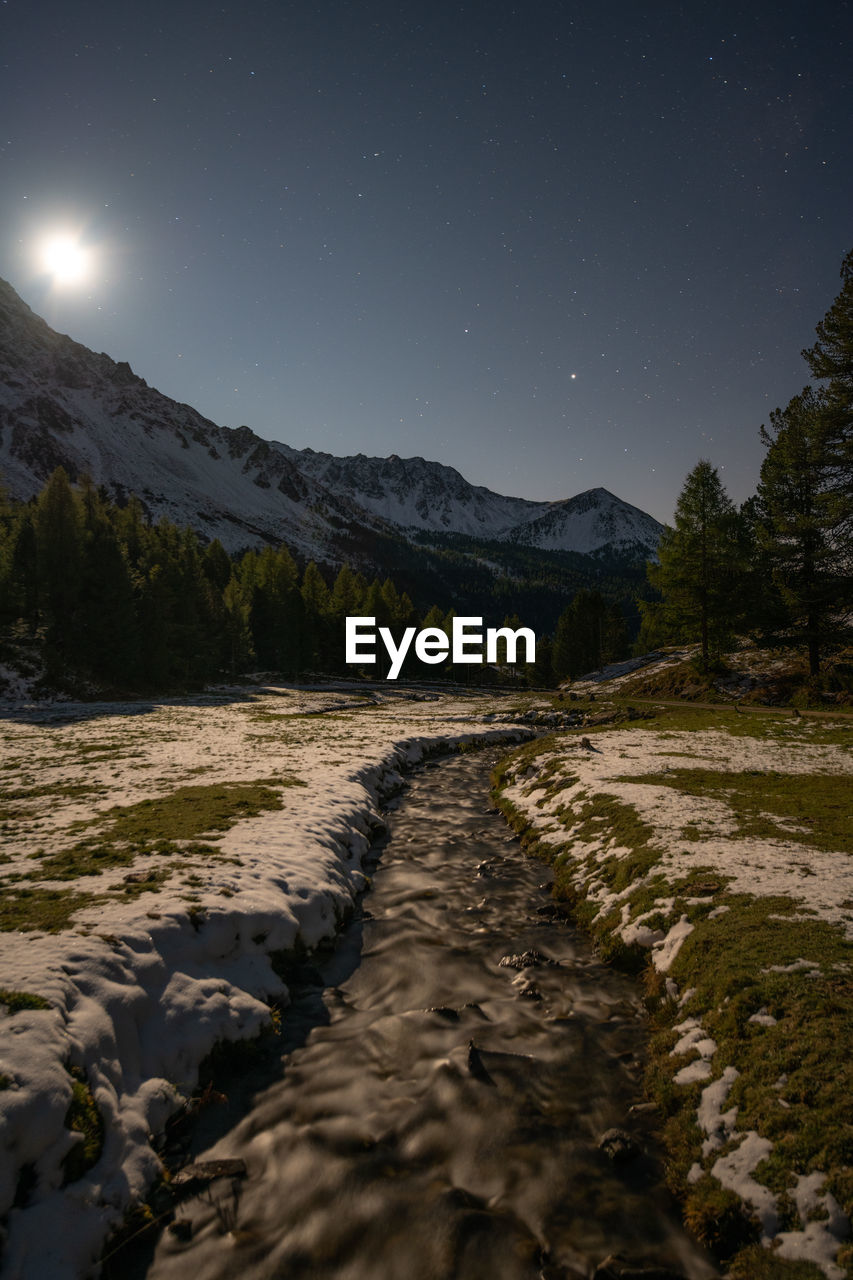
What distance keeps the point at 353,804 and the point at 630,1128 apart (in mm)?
13830

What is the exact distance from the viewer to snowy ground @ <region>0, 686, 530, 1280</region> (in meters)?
5.58

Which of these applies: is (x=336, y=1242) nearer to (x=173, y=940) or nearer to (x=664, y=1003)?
(x=173, y=940)

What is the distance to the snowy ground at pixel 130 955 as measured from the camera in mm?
5582

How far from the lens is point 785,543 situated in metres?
A: 37.8

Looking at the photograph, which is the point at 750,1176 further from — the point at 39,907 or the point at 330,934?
the point at 39,907

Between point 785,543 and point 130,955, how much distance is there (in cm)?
4287

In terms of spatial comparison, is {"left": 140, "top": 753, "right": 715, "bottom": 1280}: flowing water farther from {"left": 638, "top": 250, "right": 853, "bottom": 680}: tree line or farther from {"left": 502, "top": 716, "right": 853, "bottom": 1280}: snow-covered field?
{"left": 638, "top": 250, "right": 853, "bottom": 680}: tree line

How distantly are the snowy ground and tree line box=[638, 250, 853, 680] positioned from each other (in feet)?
103

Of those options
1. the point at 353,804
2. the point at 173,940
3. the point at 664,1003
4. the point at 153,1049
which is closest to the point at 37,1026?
the point at 153,1049

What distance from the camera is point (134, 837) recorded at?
46.7 ft

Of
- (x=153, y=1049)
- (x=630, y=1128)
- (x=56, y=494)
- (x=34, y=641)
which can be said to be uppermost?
(x=56, y=494)

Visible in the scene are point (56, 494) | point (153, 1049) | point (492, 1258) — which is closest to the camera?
point (492, 1258)

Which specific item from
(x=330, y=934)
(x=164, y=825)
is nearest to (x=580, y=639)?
(x=164, y=825)

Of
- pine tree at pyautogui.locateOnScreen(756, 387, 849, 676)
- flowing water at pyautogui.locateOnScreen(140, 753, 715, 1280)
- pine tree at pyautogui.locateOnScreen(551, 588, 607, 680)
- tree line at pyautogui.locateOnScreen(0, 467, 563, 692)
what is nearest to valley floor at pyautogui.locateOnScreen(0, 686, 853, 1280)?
flowing water at pyautogui.locateOnScreen(140, 753, 715, 1280)
